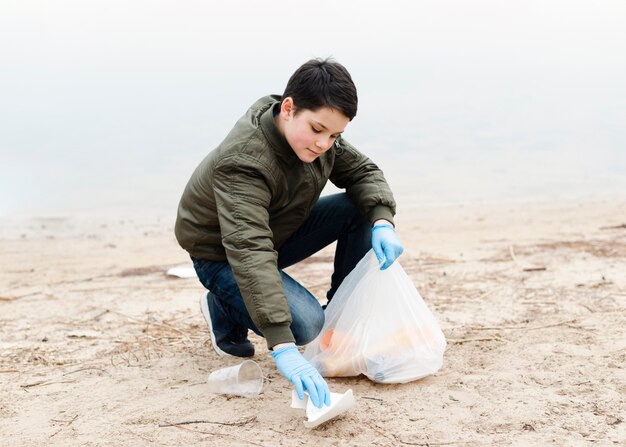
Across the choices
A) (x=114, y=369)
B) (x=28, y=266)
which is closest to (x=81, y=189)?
(x=28, y=266)

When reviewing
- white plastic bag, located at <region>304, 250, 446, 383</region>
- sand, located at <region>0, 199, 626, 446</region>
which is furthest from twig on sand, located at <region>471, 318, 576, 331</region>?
white plastic bag, located at <region>304, 250, 446, 383</region>

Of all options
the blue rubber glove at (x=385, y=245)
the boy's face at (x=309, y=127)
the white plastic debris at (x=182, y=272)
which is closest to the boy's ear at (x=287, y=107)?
the boy's face at (x=309, y=127)

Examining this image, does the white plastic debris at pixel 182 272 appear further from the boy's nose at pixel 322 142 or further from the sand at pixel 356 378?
the boy's nose at pixel 322 142

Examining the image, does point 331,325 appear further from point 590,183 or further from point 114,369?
point 590,183

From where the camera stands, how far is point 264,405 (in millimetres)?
2111

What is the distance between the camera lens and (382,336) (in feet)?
7.48

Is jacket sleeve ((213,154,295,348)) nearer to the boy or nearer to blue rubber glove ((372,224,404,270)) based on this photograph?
the boy

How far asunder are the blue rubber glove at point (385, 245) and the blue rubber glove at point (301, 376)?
0.52 m

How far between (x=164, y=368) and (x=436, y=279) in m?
1.75

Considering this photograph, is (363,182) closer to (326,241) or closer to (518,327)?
(326,241)

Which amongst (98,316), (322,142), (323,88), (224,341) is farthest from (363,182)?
(98,316)

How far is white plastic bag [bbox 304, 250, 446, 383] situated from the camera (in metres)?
2.24

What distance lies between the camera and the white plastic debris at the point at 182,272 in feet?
13.6

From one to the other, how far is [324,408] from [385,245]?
665mm
